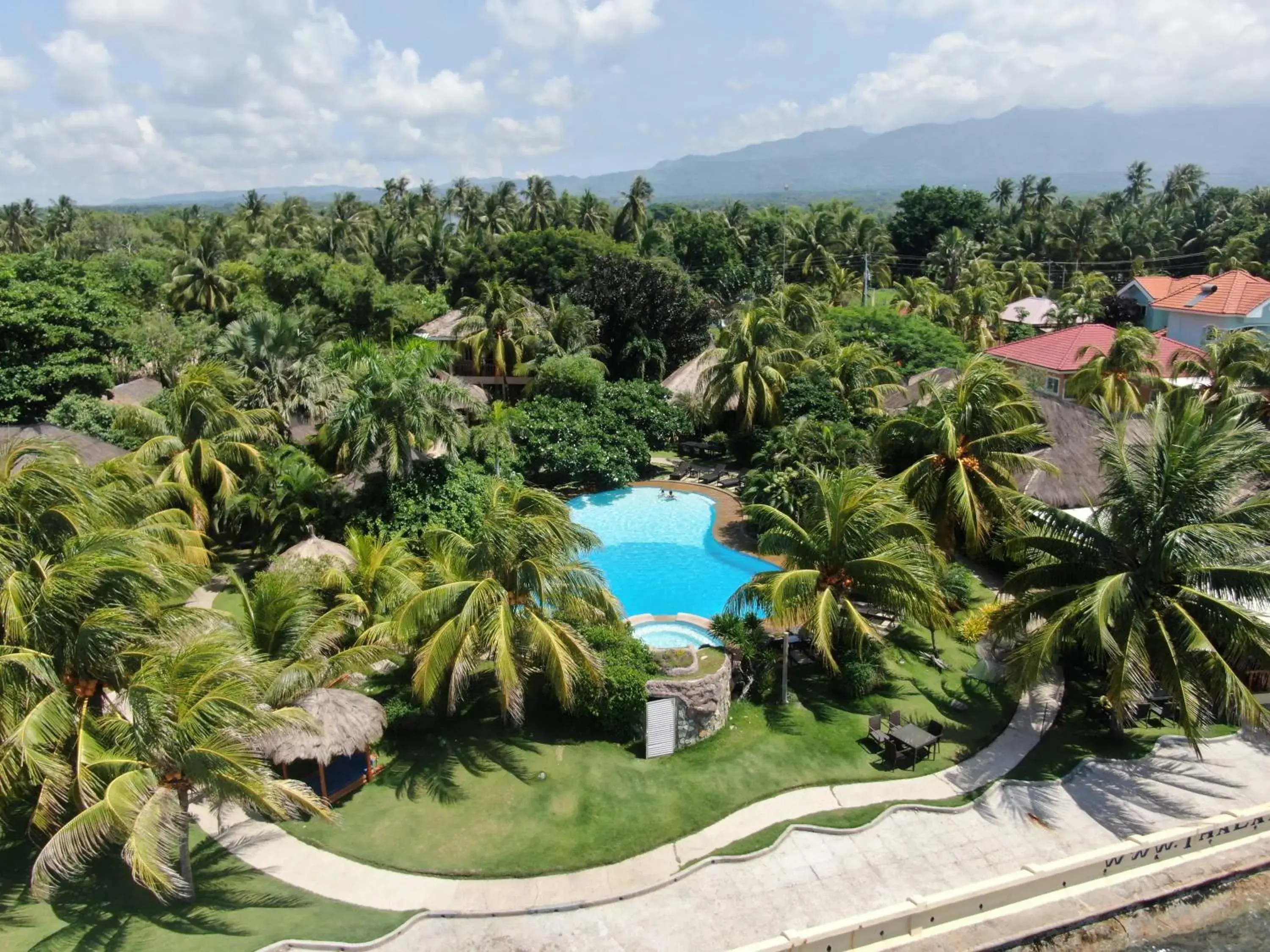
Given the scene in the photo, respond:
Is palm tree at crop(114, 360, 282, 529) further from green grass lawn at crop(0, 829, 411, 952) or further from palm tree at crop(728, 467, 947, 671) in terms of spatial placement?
palm tree at crop(728, 467, 947, 671)

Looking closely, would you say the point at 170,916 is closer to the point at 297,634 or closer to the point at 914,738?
the point at 297,634

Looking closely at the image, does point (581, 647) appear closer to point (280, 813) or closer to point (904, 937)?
point (280, 813)

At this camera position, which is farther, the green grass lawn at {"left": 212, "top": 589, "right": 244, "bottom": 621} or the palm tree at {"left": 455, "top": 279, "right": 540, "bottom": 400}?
the palm tree at {"left": 455, "top": 279, "right": 540, "bottom": 400}

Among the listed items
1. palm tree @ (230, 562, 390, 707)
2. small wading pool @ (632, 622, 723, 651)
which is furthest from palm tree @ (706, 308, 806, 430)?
palm tree @ (230, 562, 390, 707)

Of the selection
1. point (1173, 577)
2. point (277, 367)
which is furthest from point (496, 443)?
point (1173, 577)

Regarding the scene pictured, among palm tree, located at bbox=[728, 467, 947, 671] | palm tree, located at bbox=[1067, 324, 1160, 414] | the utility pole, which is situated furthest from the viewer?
the utility pole

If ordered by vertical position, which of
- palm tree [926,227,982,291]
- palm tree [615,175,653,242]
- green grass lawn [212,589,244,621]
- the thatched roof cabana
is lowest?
green grass lawn [212,589,244,621]

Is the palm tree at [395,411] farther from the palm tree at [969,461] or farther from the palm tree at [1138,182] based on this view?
the palm tree at [1138,182]
